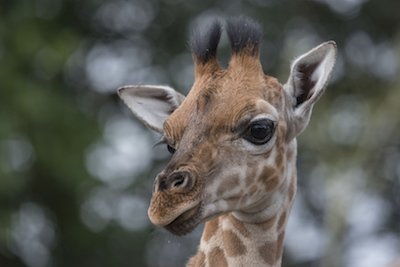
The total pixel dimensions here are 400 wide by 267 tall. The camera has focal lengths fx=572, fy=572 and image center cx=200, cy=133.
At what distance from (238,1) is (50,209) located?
8828mm

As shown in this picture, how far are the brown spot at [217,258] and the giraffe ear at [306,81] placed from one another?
1063mm

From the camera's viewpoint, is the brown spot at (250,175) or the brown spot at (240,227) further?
the brown spot at (240,227)

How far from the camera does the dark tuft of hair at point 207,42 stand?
15.8ft

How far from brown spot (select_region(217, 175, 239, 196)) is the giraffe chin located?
0.24 metres

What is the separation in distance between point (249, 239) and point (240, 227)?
0.38 ft

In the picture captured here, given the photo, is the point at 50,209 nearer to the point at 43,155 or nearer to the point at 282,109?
the point at 43,155

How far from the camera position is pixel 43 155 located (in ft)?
51.9

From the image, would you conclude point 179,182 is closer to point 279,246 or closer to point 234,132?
point 234,132

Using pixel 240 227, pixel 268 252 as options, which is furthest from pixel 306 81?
pixel 268 252

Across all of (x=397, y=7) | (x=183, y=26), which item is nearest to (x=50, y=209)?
(x=183, y=26)

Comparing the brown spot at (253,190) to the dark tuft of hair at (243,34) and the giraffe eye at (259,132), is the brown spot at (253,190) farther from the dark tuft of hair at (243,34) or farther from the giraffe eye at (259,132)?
the dark tuft of hair at (243,34)

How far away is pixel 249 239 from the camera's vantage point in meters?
4.45

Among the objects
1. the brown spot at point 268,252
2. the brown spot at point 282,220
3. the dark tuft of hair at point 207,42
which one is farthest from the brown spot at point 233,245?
the dark tuft of hair at point 207,42

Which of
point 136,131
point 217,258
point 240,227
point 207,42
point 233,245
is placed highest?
point 207,42
